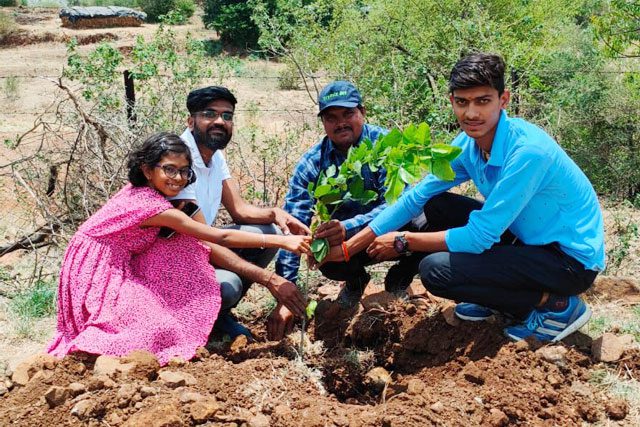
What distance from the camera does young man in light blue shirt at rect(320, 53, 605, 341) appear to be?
281cm

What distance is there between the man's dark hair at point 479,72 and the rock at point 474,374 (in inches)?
48.7

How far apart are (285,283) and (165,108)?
2.92 m

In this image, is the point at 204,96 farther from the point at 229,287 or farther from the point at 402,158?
the point at 402,158

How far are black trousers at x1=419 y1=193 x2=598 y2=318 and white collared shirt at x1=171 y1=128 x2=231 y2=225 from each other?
1252 millimetres

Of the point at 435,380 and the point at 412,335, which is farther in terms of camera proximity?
the point at 412,335

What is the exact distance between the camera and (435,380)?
10.2 ft

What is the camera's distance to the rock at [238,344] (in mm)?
3295

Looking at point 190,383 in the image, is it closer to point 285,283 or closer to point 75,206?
point 285,283

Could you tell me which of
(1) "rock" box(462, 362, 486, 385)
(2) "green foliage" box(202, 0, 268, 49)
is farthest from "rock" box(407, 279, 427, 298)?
(2) "green foliage" box(202, 0, 268, 49)

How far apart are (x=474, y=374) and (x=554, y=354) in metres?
0.39

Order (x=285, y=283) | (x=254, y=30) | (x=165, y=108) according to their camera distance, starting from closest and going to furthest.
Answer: (x=285, y=283) → (x=165, y=108) → (x=254, y=30)

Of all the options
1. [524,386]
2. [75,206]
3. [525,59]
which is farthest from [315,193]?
[525,59]

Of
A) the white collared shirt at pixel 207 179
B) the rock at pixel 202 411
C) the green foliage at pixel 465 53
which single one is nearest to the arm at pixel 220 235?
the white collared shirt at pixel 207 179

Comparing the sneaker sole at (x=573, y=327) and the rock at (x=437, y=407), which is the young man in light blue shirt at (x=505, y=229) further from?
the rock at (x=437, y=407)
